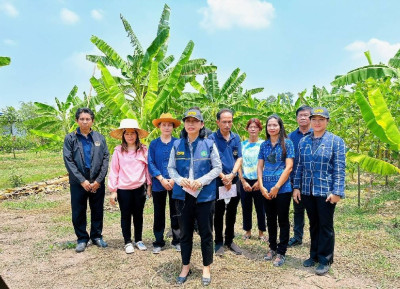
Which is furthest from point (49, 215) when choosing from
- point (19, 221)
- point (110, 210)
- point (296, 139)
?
point (296, 139)

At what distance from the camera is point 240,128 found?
382 inches

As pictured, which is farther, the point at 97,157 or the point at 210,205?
the point at 97,157

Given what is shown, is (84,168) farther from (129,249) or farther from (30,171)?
(30,171)

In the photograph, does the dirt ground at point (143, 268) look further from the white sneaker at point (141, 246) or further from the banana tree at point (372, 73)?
the banana tree at point (372, 73)

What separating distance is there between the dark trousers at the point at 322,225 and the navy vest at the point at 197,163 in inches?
48.1

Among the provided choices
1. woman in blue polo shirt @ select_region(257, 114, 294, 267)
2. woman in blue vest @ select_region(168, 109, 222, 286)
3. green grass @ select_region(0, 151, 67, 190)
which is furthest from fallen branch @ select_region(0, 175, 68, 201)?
woman in blue polo shirt @ select_region(257, 114, 294, 267)

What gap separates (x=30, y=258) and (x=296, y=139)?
414 cm

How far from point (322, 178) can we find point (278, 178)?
51 cm

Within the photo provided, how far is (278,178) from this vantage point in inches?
146

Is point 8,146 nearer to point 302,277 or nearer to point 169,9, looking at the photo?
point 169,9

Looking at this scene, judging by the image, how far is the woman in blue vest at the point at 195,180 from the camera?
327 cm

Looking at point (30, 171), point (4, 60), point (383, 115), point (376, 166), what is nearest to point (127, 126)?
point (4, 60)

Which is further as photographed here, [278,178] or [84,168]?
[84,168]

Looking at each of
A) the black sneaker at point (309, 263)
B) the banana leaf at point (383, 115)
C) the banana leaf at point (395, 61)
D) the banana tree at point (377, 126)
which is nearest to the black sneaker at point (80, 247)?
the black sneaker at point (309, 263)
